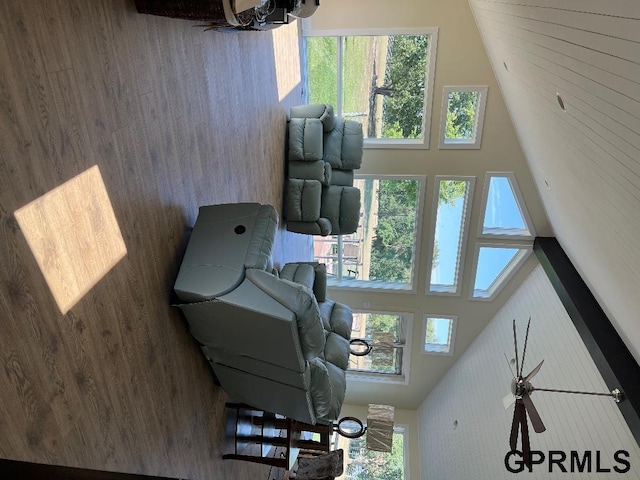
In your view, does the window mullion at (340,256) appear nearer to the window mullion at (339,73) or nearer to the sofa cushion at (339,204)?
the sofa cushion at (339,204)

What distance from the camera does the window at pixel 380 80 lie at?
5.65 metres

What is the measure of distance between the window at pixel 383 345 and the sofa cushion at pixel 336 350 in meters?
2.80

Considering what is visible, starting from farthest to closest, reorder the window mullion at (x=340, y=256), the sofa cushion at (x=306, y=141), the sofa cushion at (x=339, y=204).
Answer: the window mullion at (x=340, y=256) < the sofa cushion at (x=339, y=204) < the sofa cushion at (x=306, y=141)

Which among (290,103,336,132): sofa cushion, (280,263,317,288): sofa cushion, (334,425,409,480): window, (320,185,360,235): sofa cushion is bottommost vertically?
(334,425,409,480): window

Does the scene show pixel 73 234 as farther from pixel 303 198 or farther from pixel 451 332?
pixel 451 332

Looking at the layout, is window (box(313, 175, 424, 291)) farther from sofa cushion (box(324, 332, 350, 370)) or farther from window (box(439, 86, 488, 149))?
sofa cushion (box(324, 332, 350, 370))

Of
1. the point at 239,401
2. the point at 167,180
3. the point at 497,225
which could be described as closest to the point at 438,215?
the point at 497,225

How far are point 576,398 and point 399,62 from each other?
4134mm

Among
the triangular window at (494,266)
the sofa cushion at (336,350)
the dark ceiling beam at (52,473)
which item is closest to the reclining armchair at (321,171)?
the sofa cushion at (336,350)

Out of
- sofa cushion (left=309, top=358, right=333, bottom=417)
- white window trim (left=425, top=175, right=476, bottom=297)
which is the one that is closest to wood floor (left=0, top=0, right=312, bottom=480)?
sofa cushion (left=309, top=358, right=333, bottom=417)

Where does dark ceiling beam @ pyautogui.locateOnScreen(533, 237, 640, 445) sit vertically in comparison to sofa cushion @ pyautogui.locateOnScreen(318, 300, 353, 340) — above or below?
above

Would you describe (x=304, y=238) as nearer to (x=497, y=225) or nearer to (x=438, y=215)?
(x=438, y=215)

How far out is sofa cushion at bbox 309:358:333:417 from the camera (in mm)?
3182

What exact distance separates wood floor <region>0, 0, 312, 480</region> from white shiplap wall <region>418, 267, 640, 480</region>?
119 inches
